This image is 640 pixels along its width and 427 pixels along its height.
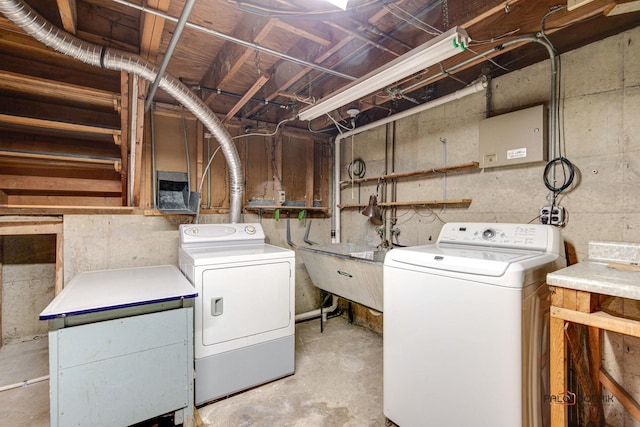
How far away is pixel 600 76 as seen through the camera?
1.76 meters

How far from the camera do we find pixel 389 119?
2.87 metres

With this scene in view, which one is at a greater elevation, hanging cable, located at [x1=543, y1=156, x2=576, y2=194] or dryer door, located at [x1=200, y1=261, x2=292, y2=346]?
hanging cable, located at [x1=543, y1=156, x2=576, y2=194]

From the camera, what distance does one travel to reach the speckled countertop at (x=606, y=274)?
3.44 feet

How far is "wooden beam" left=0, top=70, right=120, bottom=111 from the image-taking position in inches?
73.7

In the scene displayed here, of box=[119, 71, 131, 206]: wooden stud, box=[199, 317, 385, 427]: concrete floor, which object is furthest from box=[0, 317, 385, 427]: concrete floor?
box=[119, 71, 131, 206]: wooden stud

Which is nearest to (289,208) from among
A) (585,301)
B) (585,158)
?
(585,158)

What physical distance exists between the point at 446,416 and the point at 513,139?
180 centimetres

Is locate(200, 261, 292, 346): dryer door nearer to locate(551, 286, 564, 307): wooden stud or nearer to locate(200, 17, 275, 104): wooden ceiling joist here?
locate(200, 17, 275, 104): wooden ceiling joist

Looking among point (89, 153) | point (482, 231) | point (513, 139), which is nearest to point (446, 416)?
point (482, 231)

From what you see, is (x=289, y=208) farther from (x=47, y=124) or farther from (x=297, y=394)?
(x=47, y=124)

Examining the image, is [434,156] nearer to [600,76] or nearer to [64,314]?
[600,76]

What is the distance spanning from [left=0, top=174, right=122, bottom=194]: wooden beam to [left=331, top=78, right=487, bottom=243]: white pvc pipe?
235cm

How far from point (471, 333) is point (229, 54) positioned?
2.32m

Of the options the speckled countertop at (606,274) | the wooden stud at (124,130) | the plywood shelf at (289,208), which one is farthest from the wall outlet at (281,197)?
the speckled countertop at (606,274)
